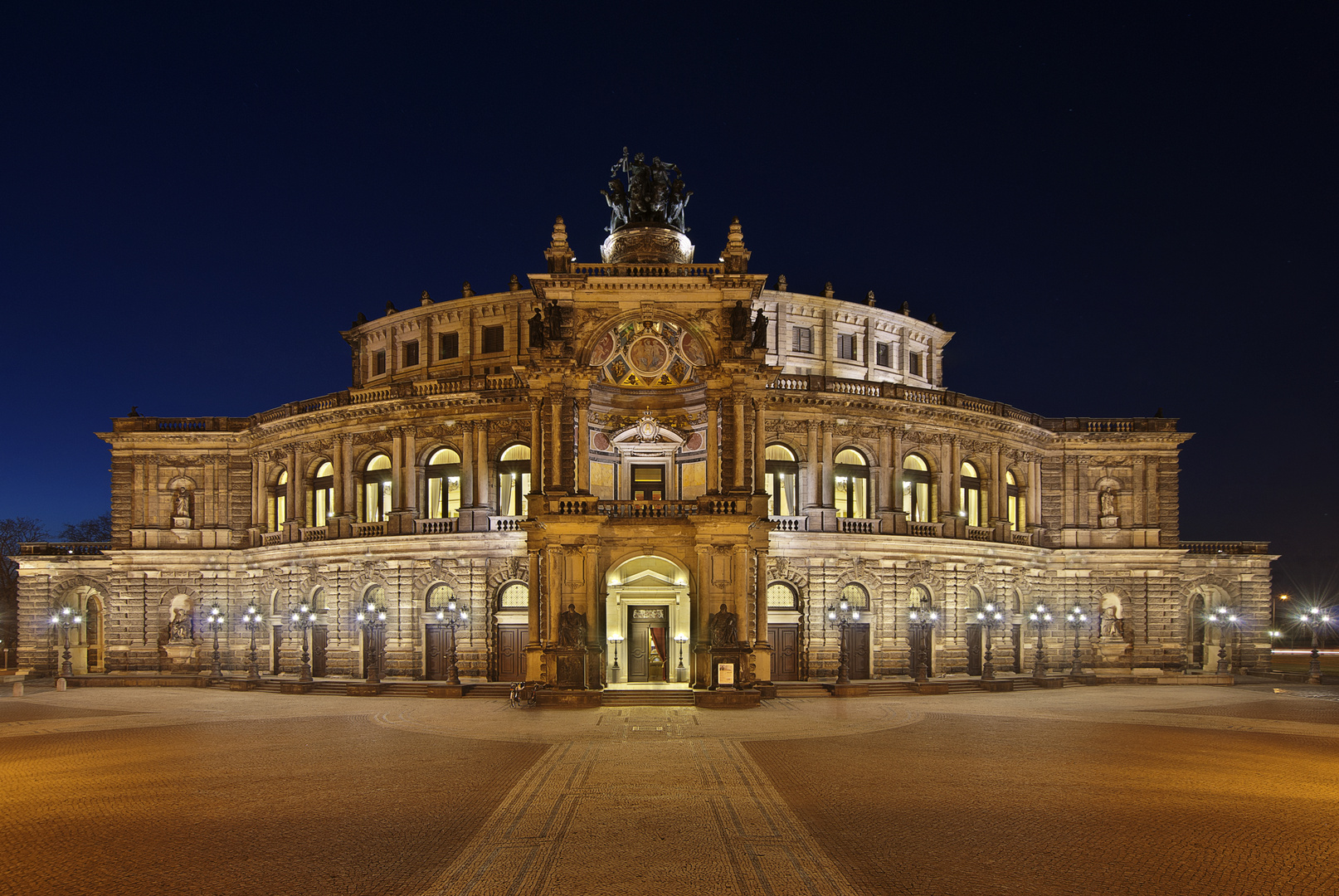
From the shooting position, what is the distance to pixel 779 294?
55.8 m

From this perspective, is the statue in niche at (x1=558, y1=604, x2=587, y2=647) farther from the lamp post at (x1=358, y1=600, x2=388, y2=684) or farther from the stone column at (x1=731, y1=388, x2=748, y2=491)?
the lamp post at (x1=358, y1=600, x2=388, y2=684)

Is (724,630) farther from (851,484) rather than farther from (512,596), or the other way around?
(851,484)

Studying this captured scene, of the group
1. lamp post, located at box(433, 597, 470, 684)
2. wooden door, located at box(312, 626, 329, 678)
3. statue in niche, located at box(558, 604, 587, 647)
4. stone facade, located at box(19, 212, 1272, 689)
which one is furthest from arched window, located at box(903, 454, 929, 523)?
wooden door, located at box(312, 626, 329, 678)

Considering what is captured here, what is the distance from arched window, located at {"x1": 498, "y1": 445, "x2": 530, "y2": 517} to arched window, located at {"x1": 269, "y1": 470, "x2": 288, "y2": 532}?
1496 centimetres

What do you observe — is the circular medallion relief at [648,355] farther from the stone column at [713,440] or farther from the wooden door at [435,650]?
the wooden door at [435,650]

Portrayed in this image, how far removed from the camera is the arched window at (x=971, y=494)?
176ft

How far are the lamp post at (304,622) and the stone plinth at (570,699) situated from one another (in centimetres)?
1541

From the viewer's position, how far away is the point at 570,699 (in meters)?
37.5

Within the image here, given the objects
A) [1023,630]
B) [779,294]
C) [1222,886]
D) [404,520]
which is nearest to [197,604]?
[404,520]

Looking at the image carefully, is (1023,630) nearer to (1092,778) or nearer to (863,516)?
(863,516)

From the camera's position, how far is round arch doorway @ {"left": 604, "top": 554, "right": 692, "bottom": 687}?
4378cm

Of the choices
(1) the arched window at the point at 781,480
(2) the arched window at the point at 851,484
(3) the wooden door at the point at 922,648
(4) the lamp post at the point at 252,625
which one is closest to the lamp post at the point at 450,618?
(4) the lamp post at the point at 252,625

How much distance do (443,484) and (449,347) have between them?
32.7ft

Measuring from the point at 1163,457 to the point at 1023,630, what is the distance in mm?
13559
